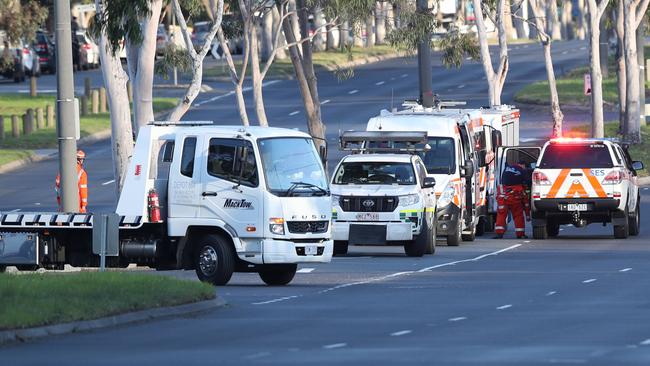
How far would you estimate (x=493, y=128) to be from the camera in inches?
1515

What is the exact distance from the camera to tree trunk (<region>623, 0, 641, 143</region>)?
55.2m

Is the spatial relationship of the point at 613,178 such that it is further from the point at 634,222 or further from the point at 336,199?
the point at 336,199

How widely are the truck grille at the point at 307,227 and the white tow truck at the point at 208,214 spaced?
0.05 feet

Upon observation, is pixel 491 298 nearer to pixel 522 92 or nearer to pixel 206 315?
pixel 206 315

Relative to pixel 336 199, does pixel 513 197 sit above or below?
below

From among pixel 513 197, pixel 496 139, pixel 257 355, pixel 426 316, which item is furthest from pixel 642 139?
pixel 257 355

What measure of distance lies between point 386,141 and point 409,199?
9.05 feet

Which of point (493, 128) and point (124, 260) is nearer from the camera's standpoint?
point (124, 260)

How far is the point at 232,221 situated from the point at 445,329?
22.1ft

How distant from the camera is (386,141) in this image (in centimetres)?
3269

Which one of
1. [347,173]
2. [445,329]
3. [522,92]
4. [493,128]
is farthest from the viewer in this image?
[522,92]

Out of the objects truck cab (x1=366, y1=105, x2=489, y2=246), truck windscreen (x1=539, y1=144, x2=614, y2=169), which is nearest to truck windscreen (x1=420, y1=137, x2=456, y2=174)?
truck cab (x1=366, y1=105, x2=489, y2=246)

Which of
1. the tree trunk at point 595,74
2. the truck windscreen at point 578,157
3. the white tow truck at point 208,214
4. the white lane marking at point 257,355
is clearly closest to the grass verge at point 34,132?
the tree trunk at point 595,74

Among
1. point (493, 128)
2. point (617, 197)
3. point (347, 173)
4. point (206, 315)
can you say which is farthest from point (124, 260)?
point (493, 128)
